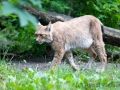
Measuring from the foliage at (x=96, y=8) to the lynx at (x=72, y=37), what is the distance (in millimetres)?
1525

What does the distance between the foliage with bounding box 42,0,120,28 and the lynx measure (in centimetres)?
152

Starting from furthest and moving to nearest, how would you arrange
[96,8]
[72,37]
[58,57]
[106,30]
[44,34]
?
1. [96,8]
2. [106,30]
3. [72,37]
4. [44,34]
5. [58,57]

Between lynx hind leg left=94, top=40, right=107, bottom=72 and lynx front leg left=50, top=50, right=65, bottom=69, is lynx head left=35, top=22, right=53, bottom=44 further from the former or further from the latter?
lynx hind leg left=94, top=40, right=107, bottom=72

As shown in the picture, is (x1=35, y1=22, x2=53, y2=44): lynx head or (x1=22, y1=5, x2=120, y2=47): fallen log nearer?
(x1=35, y1=22, x2=53, y2=44): lynx head

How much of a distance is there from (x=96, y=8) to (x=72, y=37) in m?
2.19

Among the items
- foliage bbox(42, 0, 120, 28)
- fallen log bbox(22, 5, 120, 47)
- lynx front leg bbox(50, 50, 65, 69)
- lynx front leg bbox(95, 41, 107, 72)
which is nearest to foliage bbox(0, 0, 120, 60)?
foliage bbox(42, 0, 120, 28)

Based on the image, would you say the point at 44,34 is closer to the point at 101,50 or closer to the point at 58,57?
the point at 58,57

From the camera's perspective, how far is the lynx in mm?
7367

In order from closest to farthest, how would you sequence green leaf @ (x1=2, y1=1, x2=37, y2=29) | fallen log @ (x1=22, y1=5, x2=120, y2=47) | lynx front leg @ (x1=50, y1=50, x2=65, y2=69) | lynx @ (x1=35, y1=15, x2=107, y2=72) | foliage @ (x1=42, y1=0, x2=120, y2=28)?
1. green leaf @ (x1=2, y1=1, x2=37, y2=29)
2. lynx front leg @ (x1=50, y1=50, x2=65, y2=69)
3. lynx @ (x1=35, y1=15, x2=107, y2=72)
4. fallen log @ (x1=22, y1=5, x2=120, y2=47)
5. foliage @ (x1=42, y1=0, x2=120, y2=28)

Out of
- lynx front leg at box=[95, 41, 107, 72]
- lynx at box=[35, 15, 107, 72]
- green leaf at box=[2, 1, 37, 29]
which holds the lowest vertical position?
lynx front leg at box=[95, 41, 107, 72]

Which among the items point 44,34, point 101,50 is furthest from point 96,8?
point 44,34

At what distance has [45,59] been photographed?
30.2ft

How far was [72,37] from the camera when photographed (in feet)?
25.1

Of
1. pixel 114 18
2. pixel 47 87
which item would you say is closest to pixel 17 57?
pixel 114 18
